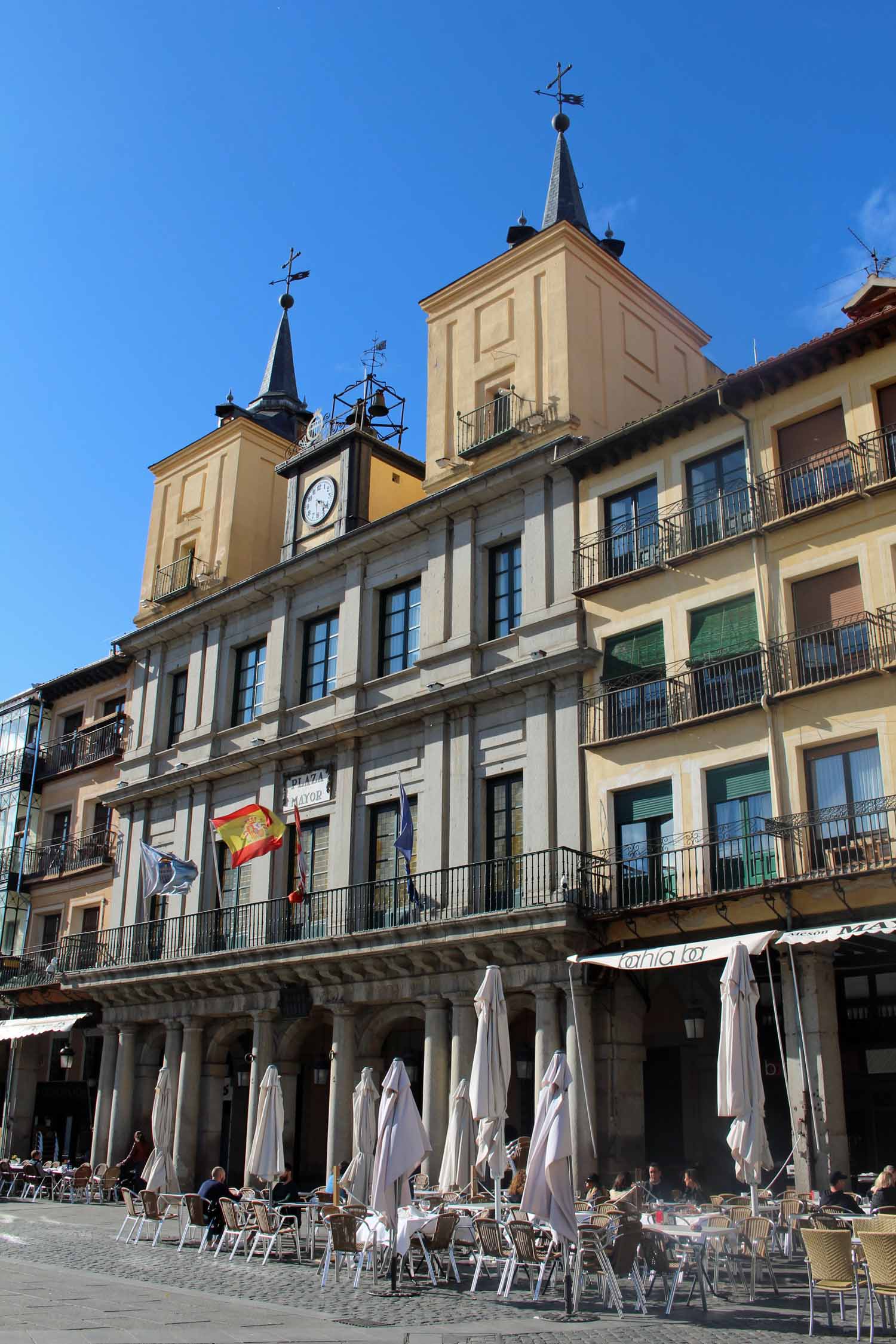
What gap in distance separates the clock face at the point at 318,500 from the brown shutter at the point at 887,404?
46.6ft

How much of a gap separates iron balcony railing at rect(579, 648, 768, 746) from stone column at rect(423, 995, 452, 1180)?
5731 mm

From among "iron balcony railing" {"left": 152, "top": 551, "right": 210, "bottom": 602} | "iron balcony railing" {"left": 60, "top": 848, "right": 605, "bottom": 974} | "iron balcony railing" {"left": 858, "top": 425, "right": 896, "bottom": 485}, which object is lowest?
"iron balcony railing" {"left": 60, "top": 848, "right": 605, "bottom": 974}

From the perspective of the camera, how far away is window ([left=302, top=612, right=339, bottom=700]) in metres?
28.8

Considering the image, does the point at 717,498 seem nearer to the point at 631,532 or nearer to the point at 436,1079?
the point at 631,532

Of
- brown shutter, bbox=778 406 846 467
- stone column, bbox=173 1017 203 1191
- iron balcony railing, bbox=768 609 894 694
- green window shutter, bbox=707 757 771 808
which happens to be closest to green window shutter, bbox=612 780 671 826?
green window shutter, bbox=707 757 771 808

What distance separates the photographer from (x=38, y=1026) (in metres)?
31.6

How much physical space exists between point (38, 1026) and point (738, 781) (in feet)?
66.1

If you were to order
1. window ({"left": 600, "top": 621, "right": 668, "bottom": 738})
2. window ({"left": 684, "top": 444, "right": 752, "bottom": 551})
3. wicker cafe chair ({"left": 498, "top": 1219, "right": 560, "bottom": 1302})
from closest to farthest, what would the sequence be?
1. wicker cafe chair ({"left": 498, "top": 1219, "right": 560, "bottom": 1302})
2. window ({"left": 684, "top": 444, "right": 752, "bottom": 551})
3. window ({"left": 600, "top": 621, "right": 668, "bottom": 738})

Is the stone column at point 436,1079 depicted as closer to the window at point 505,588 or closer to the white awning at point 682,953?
the white awning at point 682,953

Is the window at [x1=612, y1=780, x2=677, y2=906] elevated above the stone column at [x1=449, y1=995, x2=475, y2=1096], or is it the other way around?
the window at [x1=612, y1=780, x2=677, y2=906]

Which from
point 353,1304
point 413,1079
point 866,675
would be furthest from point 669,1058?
point 353,1304

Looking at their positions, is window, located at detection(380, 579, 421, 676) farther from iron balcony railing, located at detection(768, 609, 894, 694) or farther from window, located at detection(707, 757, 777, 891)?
iron balcony railing, located at detection(768, 609, 894, 694)

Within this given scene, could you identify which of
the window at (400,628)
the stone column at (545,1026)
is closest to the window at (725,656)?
the stone column at (545,1026)

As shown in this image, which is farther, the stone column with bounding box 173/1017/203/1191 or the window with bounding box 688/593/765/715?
the stone column with bounding box 173/1017/203/1191
